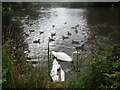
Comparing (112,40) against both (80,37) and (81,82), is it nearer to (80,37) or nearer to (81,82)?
(80,37)

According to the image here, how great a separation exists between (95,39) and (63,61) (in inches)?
119

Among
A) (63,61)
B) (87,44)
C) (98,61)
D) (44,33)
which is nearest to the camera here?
(98,61)

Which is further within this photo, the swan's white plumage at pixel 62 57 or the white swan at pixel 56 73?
the swan's white plumage at pixel 62 57

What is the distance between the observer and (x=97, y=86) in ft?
9.91

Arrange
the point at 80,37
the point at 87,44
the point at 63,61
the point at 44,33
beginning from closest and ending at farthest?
the point at 63,61 → the point at 87,44 → the point at 80,37 → the point at 44,33

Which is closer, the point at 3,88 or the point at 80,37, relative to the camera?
the point at 3,88

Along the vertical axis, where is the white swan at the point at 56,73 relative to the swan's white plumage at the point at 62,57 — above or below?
above

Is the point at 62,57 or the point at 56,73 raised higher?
the point at 56,73

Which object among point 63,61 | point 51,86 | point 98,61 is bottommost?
point 63,61

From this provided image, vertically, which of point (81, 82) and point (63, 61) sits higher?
point (81, 82)

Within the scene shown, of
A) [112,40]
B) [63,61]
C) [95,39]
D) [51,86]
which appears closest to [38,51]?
[63,61]

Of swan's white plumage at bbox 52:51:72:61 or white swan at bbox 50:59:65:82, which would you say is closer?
white swan at bbox 50:59:65:82

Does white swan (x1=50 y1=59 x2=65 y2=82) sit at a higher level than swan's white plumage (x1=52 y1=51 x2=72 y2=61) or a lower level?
higher

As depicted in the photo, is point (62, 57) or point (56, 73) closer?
point (56, 73)
